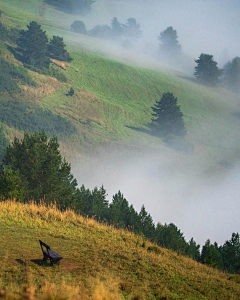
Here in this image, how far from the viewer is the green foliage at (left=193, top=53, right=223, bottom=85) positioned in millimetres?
121750

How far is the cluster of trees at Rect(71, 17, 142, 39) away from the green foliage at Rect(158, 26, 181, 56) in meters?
21.8

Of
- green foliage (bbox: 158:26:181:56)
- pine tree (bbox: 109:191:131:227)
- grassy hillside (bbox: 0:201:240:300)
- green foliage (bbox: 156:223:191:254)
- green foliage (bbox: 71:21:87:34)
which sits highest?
green foliage (bbox: 158:26:181:56)

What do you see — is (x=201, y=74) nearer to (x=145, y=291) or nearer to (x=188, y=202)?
(x=188, y=202)

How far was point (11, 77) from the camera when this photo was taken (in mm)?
77125

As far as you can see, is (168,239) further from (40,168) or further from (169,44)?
(169,44)

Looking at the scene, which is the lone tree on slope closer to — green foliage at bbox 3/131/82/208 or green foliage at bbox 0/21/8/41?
green foliage at bbox 0/21/8/41

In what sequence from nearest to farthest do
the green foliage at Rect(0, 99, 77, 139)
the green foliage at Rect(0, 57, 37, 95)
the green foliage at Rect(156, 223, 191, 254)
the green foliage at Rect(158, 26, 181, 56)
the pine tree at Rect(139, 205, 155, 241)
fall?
1. the green foliage at Rect(156, 223, 191, 254)
2. the pine tree at Rect(139, 205, 155, 241)
3. the green foliage at Rect(0, 99, 77, 139)
4. the green foliage at Rect(0, 57, 37, 95)
5. the green foliage at Rect(158, 26, 181, 56)

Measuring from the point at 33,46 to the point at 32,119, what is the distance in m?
26.7

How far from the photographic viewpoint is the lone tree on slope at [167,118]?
85938 millimetres

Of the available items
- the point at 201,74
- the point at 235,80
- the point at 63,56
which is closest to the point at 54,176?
the point at 63,56

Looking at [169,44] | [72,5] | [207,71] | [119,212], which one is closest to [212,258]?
[119,212]

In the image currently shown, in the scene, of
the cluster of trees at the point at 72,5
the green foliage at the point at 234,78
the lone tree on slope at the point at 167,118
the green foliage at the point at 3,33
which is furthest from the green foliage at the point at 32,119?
the cluster of trees at the point at 72,5

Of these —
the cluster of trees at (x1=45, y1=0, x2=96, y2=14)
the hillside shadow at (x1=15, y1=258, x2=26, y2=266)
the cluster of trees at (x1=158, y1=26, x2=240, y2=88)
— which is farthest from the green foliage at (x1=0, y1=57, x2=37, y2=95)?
the cluster of trees at (x1=45, y1=0, x2=96, y2=14)

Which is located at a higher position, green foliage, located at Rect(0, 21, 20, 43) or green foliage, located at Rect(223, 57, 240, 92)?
green foliage, located at Rect(223, 57, 240, 92)
